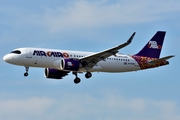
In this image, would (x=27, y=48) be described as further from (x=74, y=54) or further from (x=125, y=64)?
(x=125, y=64)

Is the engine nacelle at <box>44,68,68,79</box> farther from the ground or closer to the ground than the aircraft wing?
closer to the ground

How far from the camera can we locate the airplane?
70.0m

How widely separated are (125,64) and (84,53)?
19.8ft

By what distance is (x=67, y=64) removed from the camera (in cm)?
7050

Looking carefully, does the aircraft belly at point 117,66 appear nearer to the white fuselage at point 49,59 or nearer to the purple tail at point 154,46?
the white fuselage at point 49,59

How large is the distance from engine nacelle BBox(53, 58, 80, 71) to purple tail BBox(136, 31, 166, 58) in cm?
1151

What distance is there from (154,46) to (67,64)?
1593cm

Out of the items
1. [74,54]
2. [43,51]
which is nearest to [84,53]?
[74,54]

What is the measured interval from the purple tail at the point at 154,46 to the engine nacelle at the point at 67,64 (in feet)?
37.8

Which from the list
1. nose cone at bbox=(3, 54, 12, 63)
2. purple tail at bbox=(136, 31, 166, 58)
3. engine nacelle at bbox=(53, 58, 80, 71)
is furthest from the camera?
purple tail at bbox=(136, 31, 166, 58)

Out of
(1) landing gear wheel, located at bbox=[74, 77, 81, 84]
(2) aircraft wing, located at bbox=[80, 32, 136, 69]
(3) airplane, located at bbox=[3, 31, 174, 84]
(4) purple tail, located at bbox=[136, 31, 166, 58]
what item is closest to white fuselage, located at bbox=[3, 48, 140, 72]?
(3) airplane, located at bbox=[3, 31, 174, 84]

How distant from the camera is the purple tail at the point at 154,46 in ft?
259

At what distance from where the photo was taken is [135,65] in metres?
76.1

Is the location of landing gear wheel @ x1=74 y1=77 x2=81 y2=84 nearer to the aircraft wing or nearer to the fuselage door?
the aircraft wing
